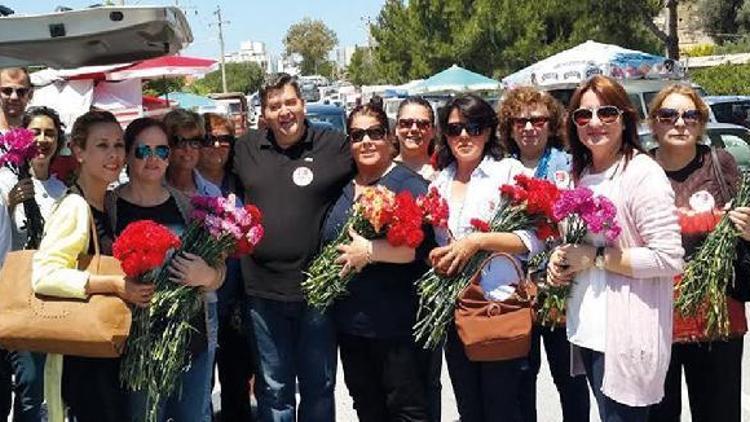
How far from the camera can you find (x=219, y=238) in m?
3.36

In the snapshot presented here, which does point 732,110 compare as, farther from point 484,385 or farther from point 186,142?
point 186,142

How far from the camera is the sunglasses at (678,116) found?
138 inches

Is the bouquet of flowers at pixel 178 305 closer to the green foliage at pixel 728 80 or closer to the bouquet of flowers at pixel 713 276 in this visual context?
the bouquet of flowers at pixel 713 276

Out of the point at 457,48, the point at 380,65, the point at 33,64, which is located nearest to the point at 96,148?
the point at 33,64

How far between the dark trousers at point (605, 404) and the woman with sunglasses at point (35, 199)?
248 centimetres

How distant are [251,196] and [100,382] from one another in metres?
1.17

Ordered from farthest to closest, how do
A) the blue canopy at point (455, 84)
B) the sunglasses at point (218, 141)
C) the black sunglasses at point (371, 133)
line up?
the blue canopy at point (455, 84)
the sunglasses at point (218, 141)
the black sunglasses at point (371, 133)

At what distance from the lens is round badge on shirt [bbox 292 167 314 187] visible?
12.5 feet

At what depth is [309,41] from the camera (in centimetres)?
10050

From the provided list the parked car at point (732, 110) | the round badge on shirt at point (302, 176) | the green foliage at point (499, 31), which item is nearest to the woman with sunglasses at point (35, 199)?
the round badge on shirt at point (302, 176)

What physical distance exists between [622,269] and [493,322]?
0.68 meters

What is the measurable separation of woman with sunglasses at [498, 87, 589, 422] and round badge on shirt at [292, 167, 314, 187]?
41.0 inches

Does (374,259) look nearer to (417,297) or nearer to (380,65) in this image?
(417,297)

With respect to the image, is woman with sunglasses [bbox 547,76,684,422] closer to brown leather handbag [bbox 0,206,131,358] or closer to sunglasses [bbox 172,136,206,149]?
brown leather handbag [bbox 0,206,131,358]
